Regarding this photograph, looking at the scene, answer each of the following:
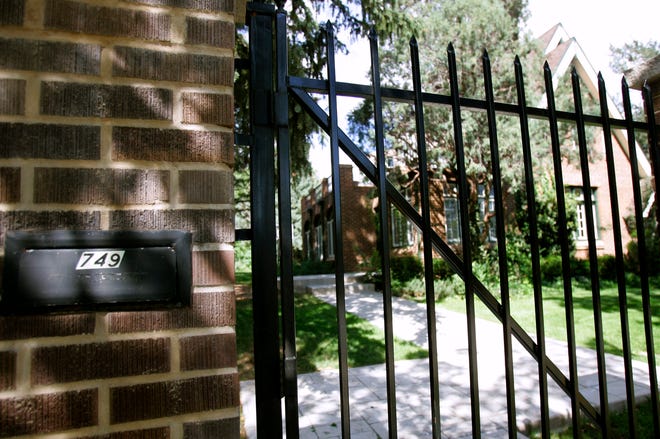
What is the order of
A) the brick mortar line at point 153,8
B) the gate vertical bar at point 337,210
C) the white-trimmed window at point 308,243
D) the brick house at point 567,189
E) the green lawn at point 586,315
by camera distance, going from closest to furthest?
1. the brick mortar line at point 153,8
2. the gate vertical bar at point 337,210
3. the green lawn at point 586,315
4. the brick house at point 567,189
5. the white-trimmed window at point 308,243

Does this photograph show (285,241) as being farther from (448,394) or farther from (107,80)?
(448,394)

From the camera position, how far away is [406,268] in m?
13.4

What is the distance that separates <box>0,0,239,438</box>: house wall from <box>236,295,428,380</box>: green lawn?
13.2ft

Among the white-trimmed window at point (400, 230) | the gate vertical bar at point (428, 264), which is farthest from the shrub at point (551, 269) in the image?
the gate vertical bar at point (428, 264)

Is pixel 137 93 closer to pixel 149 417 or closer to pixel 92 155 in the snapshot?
pixel 92 155

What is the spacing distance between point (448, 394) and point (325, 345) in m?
2.52

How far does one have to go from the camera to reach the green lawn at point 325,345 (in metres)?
5.31

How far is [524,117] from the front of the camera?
5.61 feet

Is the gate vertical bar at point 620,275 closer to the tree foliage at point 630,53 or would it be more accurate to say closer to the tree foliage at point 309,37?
the tree foliage at point 309,37

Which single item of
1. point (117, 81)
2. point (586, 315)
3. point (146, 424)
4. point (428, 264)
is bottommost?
point (586, 315)

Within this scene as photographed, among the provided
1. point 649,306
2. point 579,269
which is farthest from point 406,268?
point 649,306

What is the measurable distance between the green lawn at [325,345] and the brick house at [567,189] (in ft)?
21.5

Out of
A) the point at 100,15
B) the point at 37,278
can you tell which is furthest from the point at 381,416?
the point at 100,15

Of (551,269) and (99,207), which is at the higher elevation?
(99,207)
